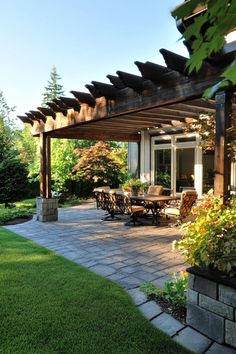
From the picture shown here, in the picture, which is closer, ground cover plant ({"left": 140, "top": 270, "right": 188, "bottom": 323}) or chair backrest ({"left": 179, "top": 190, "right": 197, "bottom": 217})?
ground cover plant ({"left": 140, "top": 270, "right": 188, "bottom": 323})

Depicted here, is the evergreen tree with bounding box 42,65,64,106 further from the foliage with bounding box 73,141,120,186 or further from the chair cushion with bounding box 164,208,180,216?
the chair cushion with bounding box 164,208,180,216

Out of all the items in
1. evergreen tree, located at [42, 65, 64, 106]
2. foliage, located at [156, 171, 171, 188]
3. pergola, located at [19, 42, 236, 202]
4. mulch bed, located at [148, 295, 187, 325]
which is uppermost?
evergreen tree, located at [42, 65, 64, 106]

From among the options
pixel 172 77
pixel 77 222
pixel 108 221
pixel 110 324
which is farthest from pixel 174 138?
pixel 110 324

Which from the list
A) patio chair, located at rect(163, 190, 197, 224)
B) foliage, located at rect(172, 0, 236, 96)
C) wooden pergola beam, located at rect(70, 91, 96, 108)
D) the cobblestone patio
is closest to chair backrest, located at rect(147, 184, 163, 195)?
the cobblestone patio

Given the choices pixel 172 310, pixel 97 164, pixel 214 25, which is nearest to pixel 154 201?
pixel 172 310

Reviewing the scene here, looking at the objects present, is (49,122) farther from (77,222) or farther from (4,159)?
(4,159)

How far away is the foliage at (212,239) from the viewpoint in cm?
261

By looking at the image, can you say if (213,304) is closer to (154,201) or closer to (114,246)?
(114,246)

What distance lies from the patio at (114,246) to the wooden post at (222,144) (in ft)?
5.07

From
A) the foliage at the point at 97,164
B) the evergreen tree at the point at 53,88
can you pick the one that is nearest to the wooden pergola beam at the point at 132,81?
the foliage at the point at 97,164

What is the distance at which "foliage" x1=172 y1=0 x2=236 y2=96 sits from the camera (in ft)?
5.28

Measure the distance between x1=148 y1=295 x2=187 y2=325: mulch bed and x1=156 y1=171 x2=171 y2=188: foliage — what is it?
7.99 meters

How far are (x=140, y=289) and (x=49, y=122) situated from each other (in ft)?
19.2

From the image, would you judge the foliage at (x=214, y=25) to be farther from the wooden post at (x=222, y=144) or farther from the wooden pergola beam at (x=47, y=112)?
the wooden pergola beam at (x=47, y=112)
